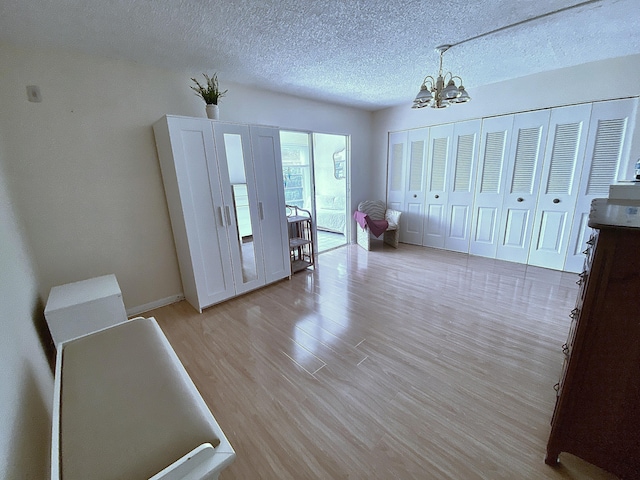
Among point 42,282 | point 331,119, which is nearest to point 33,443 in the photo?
point 42,282

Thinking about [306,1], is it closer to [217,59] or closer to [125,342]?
[217,59]

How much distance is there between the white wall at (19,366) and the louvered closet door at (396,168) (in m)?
4.75

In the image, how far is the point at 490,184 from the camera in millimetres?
3770

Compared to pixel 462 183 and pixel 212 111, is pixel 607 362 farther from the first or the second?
pixel 462 183

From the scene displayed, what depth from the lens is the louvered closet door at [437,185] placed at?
408 centimetres

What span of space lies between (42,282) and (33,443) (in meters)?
1.74

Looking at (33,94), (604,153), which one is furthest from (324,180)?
(33,94)

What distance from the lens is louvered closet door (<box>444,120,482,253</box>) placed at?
151 inches

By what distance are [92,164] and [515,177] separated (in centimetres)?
493

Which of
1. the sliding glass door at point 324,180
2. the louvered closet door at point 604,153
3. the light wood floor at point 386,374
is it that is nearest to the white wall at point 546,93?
the louvered closet door at point 604,153

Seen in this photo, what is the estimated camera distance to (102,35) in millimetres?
1892

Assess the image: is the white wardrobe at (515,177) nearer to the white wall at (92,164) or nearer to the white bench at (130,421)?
the white wall at (92,164)

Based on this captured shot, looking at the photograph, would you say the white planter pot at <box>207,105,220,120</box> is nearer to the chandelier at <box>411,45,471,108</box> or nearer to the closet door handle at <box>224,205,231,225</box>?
the closet door handle at <box>224,205,231,225</box>

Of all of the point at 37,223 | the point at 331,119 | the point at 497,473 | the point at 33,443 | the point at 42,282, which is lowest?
the point at 497,473
